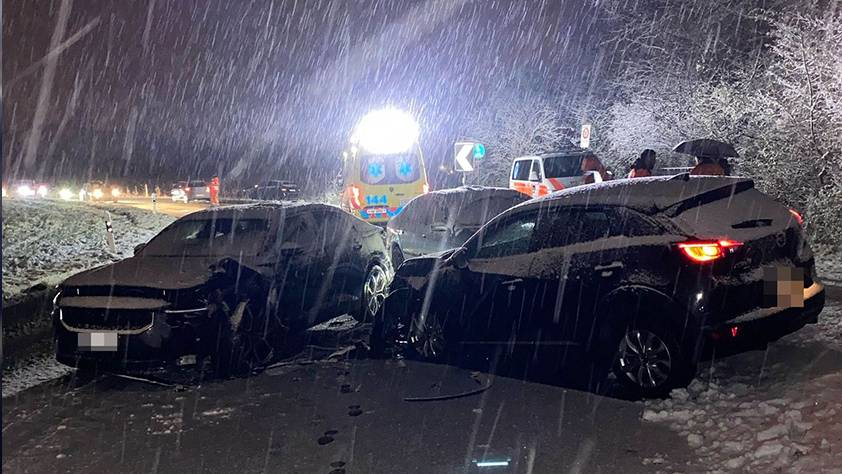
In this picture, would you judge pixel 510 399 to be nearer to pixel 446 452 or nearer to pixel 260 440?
pixel 446 452

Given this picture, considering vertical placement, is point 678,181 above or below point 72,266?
above

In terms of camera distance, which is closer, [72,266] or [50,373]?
[50,373]

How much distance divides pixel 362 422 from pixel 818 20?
13.2 metres

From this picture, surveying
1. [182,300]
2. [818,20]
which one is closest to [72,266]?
[182,300]

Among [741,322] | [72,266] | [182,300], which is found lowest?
[72,266]

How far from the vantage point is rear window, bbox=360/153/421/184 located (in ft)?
51.2

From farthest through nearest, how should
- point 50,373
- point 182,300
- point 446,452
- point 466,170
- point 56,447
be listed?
point 466,170 → point 50,373 → point 182,300 → point 56,447 → point 446,452

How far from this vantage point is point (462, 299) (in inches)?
247

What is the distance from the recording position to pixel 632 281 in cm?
514

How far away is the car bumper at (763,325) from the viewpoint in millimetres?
4883

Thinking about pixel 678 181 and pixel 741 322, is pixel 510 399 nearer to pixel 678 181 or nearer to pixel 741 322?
pixel 741 322

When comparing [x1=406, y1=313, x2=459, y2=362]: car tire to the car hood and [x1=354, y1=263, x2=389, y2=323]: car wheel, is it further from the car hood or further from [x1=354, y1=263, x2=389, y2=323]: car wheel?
the car hood

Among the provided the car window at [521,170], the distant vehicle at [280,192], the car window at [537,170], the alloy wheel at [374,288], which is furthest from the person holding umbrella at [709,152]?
the distant vehicle at [280,192]

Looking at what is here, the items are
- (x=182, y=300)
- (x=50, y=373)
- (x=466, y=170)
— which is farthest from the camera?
(x=466, y=170)
